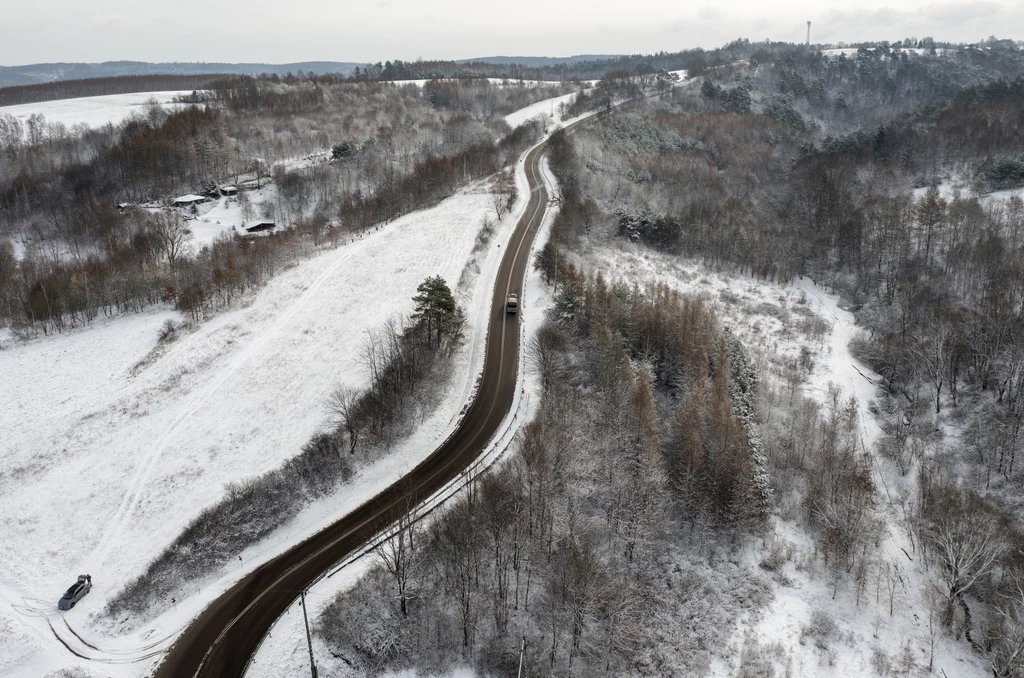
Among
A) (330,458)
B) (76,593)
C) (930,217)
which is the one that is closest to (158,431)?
(330,458)

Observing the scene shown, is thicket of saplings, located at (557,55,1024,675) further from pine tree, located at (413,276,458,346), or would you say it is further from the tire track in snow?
the tire track in snow

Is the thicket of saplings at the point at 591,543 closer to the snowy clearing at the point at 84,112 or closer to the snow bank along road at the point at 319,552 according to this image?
the snow bank along road at the point at 319,552

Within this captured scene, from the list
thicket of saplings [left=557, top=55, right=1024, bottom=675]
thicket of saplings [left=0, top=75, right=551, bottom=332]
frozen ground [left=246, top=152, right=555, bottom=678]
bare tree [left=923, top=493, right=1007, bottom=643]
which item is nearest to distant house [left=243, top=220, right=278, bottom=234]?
thicket of saplings [left=0, top=75, right=551, bottom=332]

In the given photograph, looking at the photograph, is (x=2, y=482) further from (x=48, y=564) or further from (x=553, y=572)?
(x=553, y=572)

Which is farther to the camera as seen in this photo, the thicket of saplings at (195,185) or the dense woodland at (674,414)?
the thicket of saplings at (195,185)

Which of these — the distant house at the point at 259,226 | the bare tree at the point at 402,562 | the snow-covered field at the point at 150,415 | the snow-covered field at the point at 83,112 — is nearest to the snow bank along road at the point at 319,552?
the bare tree at the point at 402,562

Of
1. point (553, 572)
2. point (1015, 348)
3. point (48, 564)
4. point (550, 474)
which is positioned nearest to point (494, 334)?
point (550, 474)
